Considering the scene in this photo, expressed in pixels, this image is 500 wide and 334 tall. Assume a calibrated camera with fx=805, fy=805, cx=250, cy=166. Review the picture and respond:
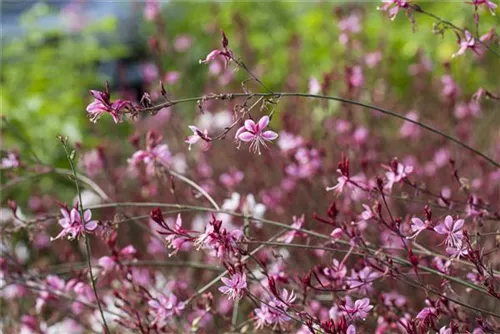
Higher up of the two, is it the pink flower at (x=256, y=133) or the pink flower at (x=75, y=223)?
the pink flower at (x=256, y=133)

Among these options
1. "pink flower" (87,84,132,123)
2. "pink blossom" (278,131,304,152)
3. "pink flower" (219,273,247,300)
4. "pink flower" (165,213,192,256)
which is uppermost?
"pink blossom" (278,131,304,152)

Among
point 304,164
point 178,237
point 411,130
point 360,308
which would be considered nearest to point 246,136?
point 178,237

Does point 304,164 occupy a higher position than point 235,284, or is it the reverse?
point 304,164

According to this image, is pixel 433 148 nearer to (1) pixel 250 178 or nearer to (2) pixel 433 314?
(1) pixel 250 178

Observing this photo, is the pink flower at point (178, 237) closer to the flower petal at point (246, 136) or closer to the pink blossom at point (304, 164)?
the flower petal at point (246, 136)

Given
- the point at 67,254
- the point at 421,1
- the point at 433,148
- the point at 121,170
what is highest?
the point at 421,1

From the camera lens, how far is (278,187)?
4102 mm

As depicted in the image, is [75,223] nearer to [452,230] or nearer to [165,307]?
[165,307]

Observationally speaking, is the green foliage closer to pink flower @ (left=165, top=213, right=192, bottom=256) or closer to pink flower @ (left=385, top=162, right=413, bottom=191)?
pink flower @ (left=165, top=213, right=192, bottom=256)

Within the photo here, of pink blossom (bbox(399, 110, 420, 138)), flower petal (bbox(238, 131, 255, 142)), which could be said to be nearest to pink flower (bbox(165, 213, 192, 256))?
flower petal (bbox(238, 131, 255, 142))

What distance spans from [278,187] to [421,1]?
2.80 meters

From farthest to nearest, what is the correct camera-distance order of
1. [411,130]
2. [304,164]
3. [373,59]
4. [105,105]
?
[373,59] < [411,130] < [304,164] < [105,105]

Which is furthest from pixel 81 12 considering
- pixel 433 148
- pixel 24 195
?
pixel 433 148

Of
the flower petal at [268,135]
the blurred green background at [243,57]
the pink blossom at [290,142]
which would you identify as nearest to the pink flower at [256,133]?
the flower petal at [268,135]
